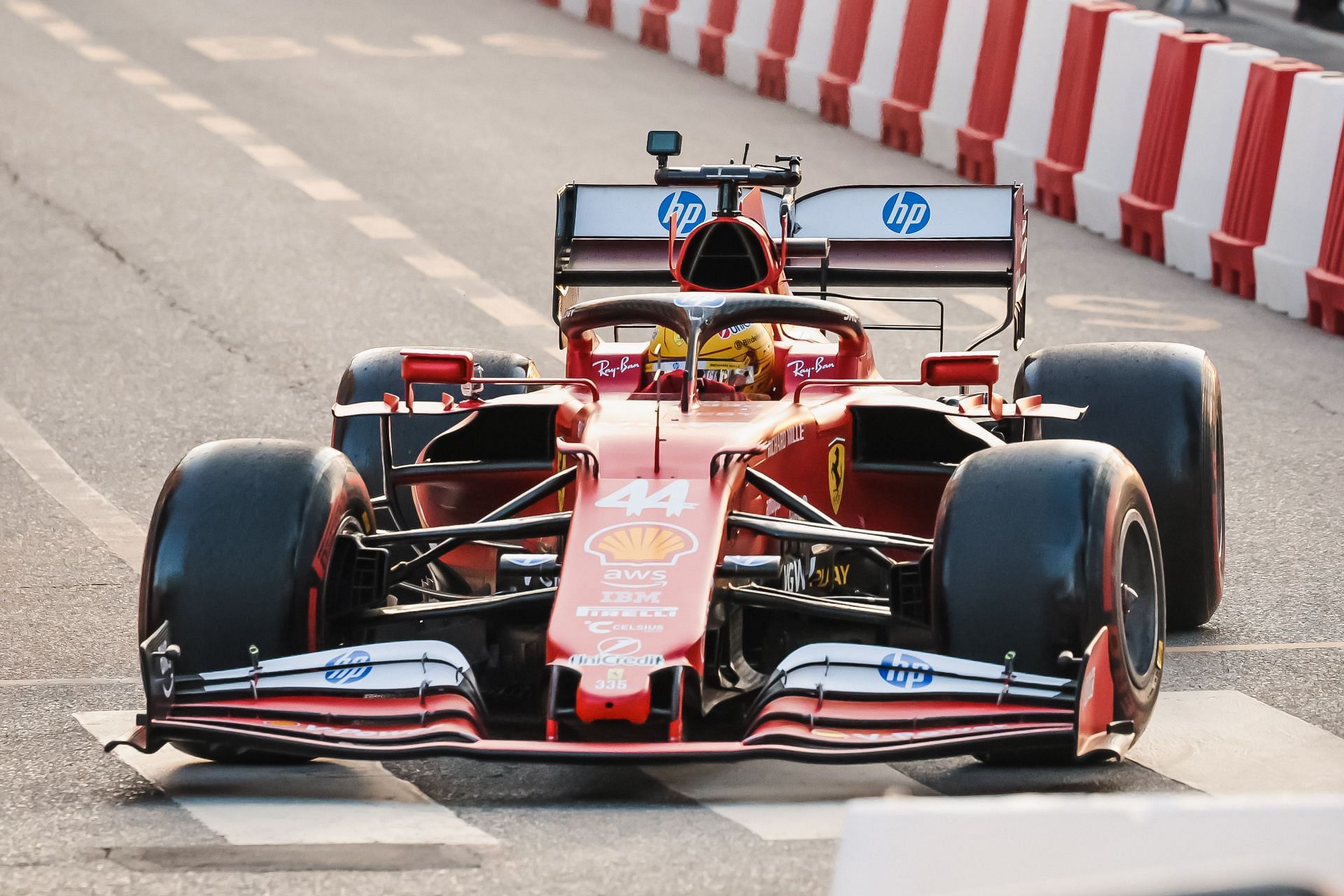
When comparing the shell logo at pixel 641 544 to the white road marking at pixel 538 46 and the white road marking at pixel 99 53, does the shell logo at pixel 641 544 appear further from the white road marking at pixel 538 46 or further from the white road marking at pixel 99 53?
the white road marking at pixel 538 46

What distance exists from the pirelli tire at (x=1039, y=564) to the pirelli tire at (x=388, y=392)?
112 inches

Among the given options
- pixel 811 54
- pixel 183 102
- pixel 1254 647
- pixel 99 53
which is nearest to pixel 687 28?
pixel 811 54

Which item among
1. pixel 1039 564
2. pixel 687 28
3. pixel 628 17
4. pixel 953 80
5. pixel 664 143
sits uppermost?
pixel 664 143

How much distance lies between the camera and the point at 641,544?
5957 millimetres

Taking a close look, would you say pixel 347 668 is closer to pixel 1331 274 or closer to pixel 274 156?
pixel 1331 274

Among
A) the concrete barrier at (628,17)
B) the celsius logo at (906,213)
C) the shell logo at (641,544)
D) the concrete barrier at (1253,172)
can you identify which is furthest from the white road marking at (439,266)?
the concrete barrier at (628,17)

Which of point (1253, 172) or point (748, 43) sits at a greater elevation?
point (1253, 172)

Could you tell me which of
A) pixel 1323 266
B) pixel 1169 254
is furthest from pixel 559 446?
pixel 1169 254

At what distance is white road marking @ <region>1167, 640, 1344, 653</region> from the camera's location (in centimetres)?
Answer: 734

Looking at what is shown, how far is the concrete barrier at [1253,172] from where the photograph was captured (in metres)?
12.4

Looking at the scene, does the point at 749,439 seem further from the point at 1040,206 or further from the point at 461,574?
the point at 1040,206

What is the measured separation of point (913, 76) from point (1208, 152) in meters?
3.95

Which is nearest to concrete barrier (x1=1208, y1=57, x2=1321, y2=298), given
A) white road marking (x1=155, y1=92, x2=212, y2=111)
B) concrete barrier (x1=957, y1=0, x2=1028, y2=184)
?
concrete barrier (x1=957, y1=0, x2=1028, y2=184)

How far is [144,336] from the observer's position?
12047 mm
